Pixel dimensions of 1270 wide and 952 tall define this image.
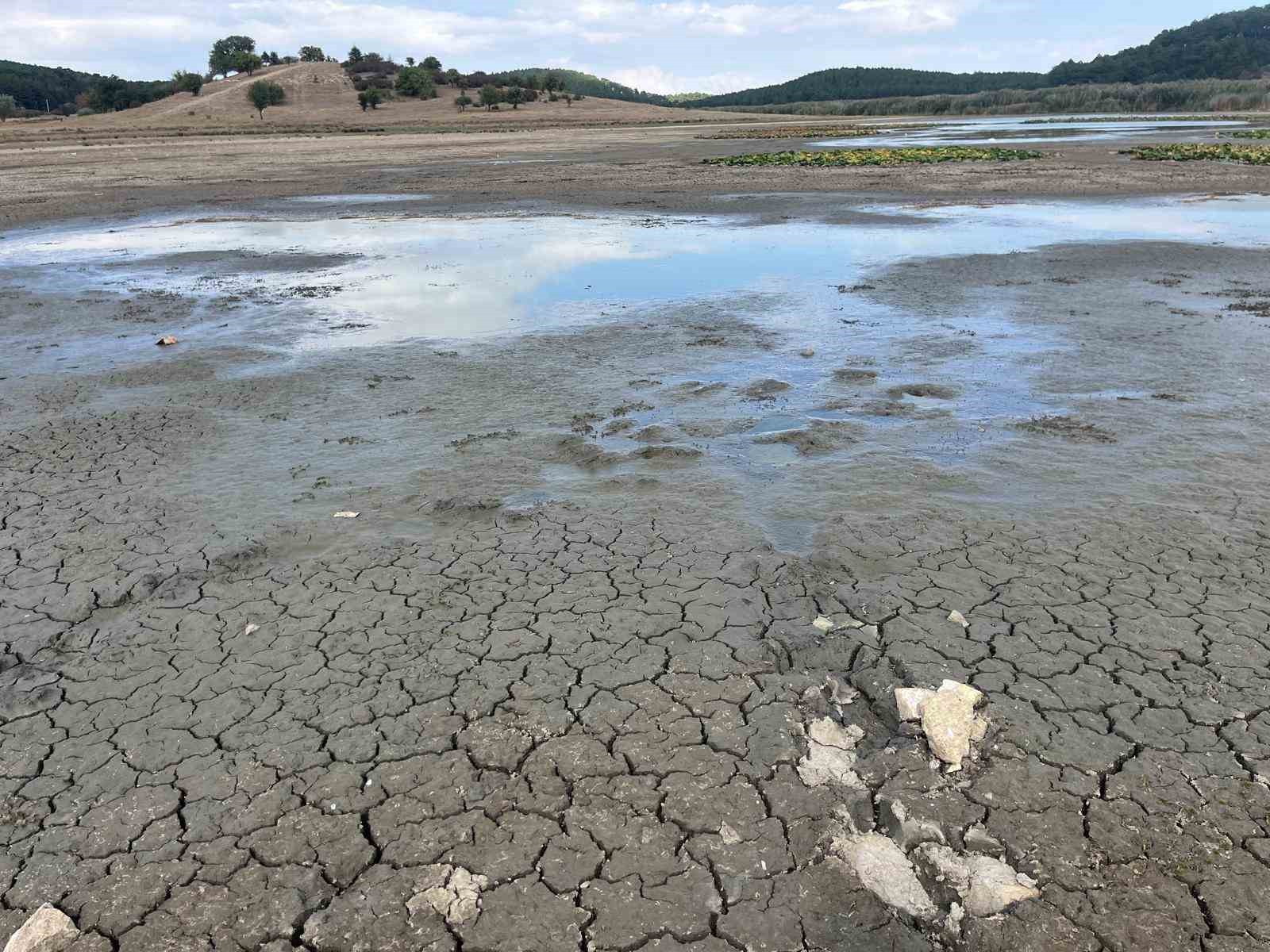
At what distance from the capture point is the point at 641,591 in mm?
5461

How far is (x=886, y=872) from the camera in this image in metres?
3.38

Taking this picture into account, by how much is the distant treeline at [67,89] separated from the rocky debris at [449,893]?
142866mm

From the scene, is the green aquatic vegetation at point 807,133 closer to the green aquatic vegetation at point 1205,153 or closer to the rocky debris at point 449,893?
the green aquatic vegetation at point 1205,153

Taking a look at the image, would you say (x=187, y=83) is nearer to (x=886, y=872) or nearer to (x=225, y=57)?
(x=225, y=57)

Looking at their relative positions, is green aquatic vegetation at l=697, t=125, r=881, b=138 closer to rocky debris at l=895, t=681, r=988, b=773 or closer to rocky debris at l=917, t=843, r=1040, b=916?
rocky debris at l=895, t=681, r=988, b=773

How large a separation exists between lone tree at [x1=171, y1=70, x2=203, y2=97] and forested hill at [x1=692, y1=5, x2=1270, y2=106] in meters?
115

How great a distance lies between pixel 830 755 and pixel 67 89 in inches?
7013

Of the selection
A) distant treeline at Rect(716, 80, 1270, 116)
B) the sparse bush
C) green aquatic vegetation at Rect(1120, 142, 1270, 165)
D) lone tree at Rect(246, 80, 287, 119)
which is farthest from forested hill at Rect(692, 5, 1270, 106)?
green aquatic vegetation at Rect(1120, 142, 1270, 165)

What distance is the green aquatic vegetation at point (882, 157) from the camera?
1533 inches

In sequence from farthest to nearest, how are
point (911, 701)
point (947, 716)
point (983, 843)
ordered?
point (911, 701)
point (947, 716)
point (983, 843)

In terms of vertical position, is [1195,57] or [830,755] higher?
[1195,57]

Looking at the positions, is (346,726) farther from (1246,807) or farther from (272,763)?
(1246,807)

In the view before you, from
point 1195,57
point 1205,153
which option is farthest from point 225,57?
point 1195,57

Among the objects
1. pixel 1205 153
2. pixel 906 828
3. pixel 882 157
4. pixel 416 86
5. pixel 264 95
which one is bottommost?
pixel 906 828
